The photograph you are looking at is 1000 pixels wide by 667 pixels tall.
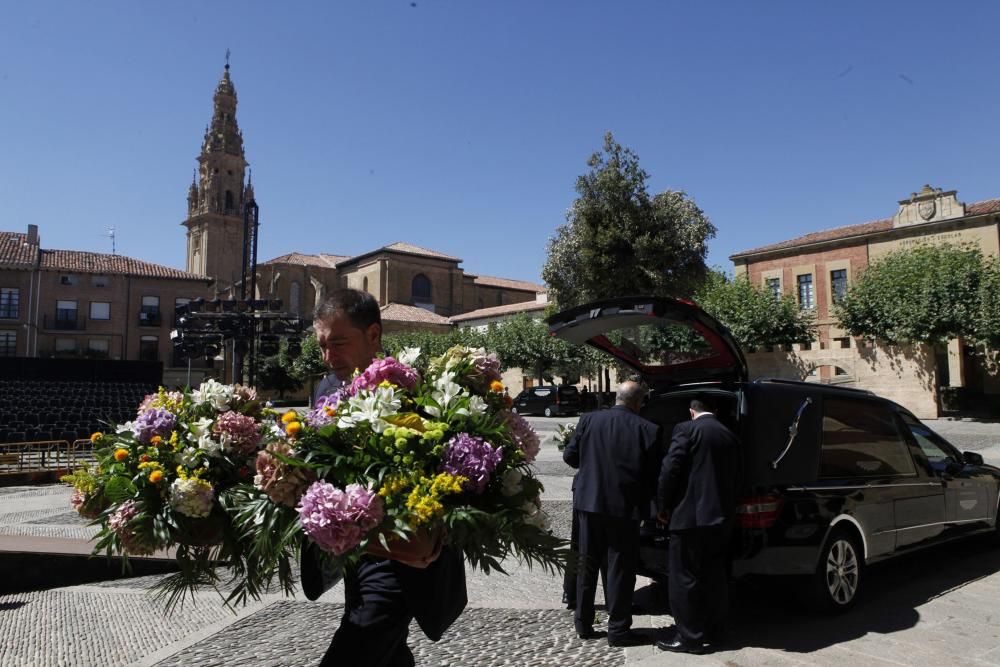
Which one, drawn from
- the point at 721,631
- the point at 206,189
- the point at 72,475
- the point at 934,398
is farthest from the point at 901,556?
the point at 206,189

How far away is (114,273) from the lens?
53.9m

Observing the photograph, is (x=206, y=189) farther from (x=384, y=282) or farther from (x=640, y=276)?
(x=640, y=276)

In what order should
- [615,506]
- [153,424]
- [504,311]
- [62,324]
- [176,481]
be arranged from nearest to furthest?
[176,481]
[153,424]
[615,506]
[62,324]
[504,311]

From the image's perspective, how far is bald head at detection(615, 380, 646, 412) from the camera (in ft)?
15.7

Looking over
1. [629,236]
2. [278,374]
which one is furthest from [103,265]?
[629,236]

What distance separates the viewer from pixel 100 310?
53469mm

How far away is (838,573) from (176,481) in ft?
14.6

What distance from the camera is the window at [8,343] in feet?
164

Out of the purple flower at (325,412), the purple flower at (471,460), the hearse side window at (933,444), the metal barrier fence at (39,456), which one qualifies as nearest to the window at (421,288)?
the metal barrier fence at (39,456)

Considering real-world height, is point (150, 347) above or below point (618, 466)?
above

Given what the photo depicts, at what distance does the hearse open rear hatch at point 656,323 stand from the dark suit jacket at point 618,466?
81 centimetres

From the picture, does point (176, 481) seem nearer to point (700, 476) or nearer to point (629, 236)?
point (700, 476)

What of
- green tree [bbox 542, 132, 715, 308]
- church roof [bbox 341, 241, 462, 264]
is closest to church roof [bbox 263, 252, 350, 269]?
church roof [bbox 341, 241, 462, 264]

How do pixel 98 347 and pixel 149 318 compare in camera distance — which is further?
pixel 149 318
